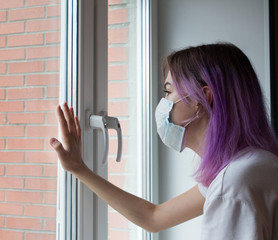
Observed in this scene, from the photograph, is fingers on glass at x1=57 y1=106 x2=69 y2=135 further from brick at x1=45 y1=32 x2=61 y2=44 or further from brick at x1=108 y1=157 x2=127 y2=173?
brick at x1=108 y1=157 x2=127 y2=173

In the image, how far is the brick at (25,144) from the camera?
0.86 meters

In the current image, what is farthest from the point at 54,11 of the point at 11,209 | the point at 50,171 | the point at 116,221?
the point at 116,221

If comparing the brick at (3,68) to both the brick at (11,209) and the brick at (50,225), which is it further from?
the brick at (50,225)

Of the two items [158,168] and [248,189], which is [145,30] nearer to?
[158,168]

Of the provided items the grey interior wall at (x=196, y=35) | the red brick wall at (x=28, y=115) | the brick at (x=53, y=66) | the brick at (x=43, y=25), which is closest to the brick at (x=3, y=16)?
the red brick wall at (x=28, y=115)

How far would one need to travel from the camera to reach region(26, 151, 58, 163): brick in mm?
943

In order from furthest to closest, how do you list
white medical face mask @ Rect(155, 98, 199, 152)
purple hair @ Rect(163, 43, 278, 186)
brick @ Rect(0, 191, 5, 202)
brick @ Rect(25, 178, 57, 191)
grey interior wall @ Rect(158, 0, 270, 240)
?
grey interior wall @ Rect(158, 0, 270, 240), white medical face mask @ Rect(155, 98, 199, 152), purple hair @ Rect(163, 43, 278, 186), brick @ Rect(25, 178, 57, 191), brick @ Rect(0, 191, 5, 202)

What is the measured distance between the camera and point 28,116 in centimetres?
94

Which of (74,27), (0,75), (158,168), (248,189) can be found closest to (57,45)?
(74,27)

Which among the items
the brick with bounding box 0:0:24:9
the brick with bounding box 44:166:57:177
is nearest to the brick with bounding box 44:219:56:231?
the brick with bounding box 44:166:57:177

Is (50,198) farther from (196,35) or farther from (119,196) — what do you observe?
(196,35)

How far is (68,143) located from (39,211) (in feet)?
0.61

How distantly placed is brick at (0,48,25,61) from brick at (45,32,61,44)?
0.48 ft

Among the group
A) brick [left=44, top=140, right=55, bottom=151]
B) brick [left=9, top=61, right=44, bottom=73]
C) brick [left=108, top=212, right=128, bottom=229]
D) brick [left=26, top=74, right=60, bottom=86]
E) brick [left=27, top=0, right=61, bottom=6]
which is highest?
brick [left=27, top=0, right=61, bottom=6]
